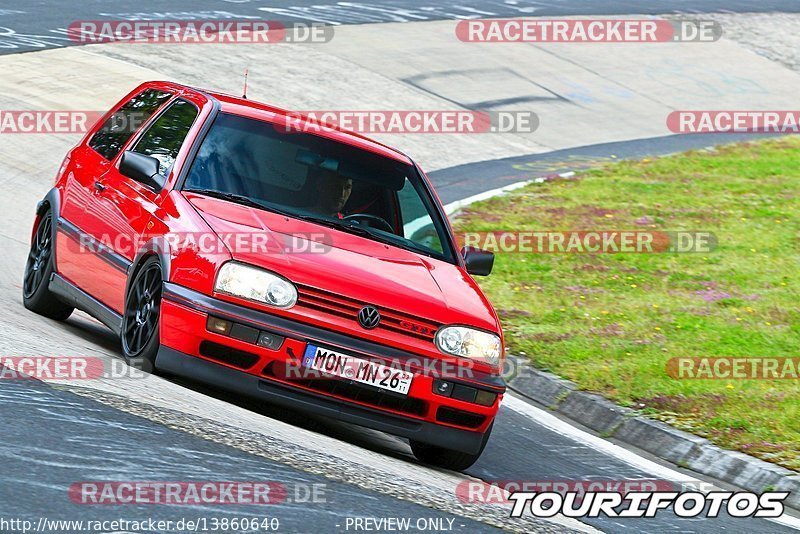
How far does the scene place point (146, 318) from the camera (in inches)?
273

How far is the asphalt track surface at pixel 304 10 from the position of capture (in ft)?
72.1

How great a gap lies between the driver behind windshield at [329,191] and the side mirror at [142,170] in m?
0.86

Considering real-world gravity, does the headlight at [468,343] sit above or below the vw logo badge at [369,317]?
below

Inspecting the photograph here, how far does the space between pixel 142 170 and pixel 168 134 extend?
2.32 ft

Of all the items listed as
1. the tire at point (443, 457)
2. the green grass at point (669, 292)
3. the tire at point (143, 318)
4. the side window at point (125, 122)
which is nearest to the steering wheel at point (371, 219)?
the tire at point (143, 318)

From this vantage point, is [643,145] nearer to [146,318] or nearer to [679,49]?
[679,49]

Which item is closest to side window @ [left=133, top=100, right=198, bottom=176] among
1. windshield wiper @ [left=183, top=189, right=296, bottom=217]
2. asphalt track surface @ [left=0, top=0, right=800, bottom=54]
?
windshield wiper @ [left=183, top=189, right=296, bottom=217]

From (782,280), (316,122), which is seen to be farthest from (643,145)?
(316,122)

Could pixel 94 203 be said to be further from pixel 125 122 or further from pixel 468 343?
pixel 468 343

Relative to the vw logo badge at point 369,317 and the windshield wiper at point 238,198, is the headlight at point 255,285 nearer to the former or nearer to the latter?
the vw logo badge at point 369,317

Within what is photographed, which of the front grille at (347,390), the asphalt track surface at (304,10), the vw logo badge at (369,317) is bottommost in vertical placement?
the asphalt track surface at (304,10)

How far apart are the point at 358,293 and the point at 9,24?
17.2m

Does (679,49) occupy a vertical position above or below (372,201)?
below

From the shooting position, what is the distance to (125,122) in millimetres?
8797
